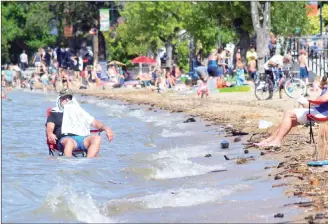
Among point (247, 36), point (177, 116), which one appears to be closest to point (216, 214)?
point (177, 116)

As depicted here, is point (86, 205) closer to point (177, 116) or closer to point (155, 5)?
point (177, 116)

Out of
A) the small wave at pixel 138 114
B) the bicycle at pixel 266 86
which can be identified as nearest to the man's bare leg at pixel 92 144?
the small wave at pixel 138 114

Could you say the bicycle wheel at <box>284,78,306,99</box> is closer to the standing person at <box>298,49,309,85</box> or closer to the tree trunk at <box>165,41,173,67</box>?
the standing person at <box>298,49,309,85</box>

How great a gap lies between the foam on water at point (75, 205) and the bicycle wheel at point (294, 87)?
1586cm

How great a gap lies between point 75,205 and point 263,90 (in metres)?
18.5

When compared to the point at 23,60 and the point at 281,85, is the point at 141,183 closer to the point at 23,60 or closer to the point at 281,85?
the point at 281,85

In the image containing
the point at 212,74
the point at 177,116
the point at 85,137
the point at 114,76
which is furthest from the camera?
the point at 114,76

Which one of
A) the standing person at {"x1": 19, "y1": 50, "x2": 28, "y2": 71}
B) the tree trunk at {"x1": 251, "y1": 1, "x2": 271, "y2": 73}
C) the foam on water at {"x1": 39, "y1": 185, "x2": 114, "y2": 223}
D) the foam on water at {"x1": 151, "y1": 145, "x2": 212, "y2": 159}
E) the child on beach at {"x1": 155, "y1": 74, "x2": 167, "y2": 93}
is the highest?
the tree trunk at {"x1": 251, "y1": 1, "x2": 271, "y2": 73}

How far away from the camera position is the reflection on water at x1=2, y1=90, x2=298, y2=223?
9773mm

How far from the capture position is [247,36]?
4734cm

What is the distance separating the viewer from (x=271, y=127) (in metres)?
18.8

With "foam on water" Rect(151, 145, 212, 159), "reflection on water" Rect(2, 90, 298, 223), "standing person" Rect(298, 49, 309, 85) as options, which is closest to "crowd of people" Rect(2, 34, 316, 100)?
"standing person" Rect(298, 49, 309, 85)

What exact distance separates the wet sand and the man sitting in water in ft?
8.23

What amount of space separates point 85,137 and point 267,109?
32.2 feet
